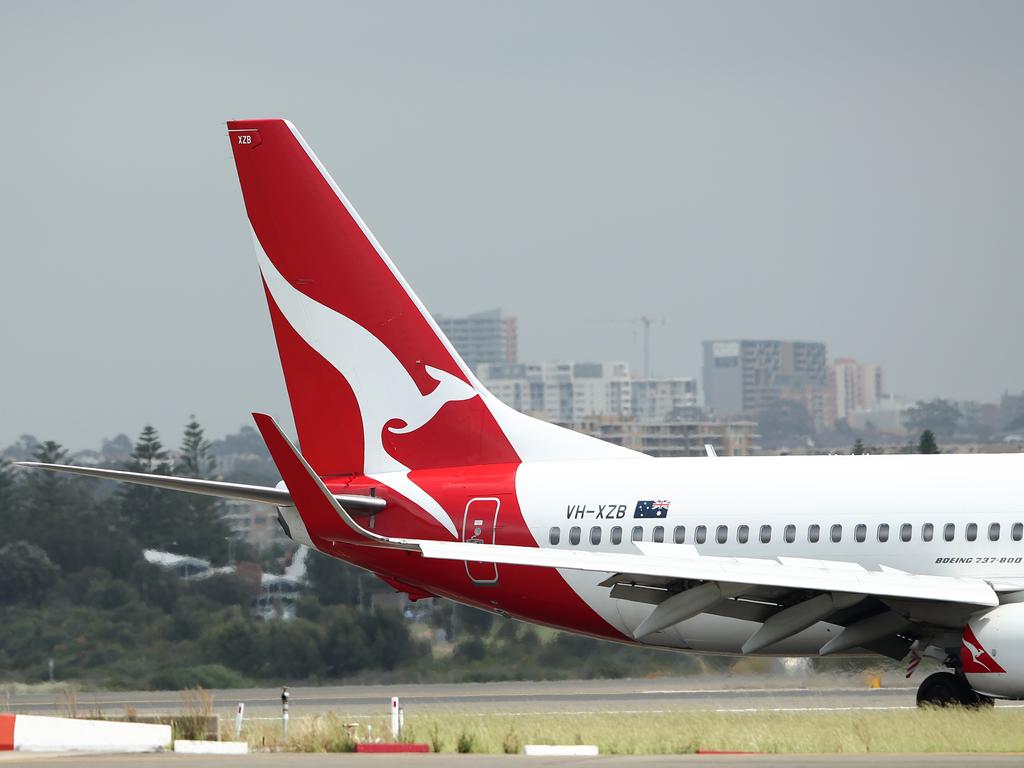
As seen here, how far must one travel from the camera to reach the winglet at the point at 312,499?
2120 centimetres

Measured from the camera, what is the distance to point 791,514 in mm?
24969

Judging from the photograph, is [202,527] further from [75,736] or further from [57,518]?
[75,736]

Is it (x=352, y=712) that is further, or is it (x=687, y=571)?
(x=352, y=712)

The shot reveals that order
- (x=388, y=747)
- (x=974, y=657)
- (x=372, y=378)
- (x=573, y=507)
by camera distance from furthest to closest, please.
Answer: (x=372, y=378)
(x=573, y=507)
(x=974, y=657)
(x=388, y=747)

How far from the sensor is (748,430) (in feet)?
600

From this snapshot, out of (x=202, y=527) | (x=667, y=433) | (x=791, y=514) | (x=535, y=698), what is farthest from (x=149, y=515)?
(x=667, y=433)

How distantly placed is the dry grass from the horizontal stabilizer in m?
3.14

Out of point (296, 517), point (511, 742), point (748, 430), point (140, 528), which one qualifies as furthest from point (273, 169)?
point (748, 430)

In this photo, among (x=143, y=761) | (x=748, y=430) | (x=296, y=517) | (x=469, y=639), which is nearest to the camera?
(x=143, y=761)

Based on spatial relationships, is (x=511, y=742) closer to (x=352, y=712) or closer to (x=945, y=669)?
(x=945, y=669)

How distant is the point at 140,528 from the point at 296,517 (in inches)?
867

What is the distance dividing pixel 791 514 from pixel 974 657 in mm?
3406

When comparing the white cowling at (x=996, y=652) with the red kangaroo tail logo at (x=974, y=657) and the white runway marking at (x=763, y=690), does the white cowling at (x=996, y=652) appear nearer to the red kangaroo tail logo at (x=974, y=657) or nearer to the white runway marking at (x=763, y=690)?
the red kangaroo tail logo at (x=974, y=657)

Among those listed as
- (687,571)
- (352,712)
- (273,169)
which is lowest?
(352,712)
